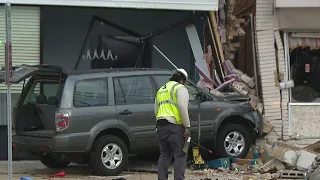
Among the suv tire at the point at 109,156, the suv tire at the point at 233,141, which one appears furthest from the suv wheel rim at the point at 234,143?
the suv tire at the point at 109,156

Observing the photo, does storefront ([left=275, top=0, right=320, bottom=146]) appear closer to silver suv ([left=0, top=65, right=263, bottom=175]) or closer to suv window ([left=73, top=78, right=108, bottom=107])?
silver suv ([left=0, top=65, right=263, bottom=175])

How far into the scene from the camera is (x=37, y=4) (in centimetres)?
1204

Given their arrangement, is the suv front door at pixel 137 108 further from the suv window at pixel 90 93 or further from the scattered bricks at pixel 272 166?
the scattered bricks at pixel 272 166

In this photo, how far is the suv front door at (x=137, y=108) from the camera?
1021 centimetres

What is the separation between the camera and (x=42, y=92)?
10.6 meters

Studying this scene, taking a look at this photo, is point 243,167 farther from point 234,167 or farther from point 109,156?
point 109,156

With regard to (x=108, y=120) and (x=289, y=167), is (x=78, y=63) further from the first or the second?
→ (x=289, y=167)

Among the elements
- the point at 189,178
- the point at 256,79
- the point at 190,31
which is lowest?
the point at 189,178

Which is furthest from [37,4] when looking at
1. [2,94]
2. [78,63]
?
[78,63]

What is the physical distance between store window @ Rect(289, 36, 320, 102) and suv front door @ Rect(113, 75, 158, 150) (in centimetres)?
414

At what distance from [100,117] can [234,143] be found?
2834 millimetres

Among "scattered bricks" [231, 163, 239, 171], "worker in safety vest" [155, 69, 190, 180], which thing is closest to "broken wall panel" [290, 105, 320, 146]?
"scattered bricks" [231, 163, 239, 171]

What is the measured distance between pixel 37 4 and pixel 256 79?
17.1 ft

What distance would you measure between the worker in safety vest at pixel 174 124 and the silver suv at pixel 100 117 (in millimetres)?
1920
